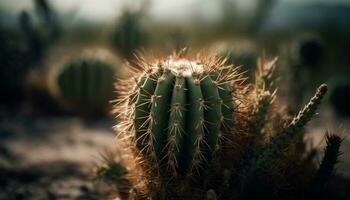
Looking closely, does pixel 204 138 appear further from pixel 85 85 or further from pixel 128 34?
pixel 128 34

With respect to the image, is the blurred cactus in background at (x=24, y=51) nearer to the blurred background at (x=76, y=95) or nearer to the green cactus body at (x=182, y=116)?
the blurred background at (x=76, y=95)

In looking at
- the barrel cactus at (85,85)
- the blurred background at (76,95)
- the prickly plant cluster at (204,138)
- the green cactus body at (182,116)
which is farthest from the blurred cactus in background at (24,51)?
the green cactus body at (182,116)

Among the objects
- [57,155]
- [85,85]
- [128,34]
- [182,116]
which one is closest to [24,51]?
[128,34]

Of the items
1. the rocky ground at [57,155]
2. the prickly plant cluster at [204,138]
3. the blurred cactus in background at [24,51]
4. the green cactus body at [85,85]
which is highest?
the blurred cactus in background at [24,51]

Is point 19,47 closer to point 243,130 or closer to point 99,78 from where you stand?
point 99,78

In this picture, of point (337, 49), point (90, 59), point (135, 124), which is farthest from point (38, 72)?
point (337, 49)

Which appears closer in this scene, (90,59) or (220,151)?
(220,151)

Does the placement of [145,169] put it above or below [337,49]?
below

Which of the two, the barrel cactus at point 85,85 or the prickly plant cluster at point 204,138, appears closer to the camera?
the prickly plant cluster at point 204,138
